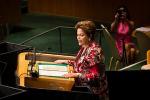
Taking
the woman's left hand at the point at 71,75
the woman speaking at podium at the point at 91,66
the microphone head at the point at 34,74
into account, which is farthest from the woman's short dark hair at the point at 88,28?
the microphone head at the point at 34,74

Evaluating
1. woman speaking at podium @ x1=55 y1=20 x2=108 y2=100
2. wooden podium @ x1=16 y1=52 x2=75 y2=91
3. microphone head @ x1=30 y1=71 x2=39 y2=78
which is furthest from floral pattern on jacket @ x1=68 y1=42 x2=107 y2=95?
microphone head @ x1=30 y1=71 x2=39 y2=78

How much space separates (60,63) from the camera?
4.01 meters

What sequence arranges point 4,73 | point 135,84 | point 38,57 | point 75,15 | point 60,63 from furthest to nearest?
point 75,15 < point 38,57 < point 60,63 < point 4,73 < point 135,84

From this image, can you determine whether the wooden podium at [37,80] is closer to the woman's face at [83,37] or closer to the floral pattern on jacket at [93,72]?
the floral pattern on jacket at [93,72]

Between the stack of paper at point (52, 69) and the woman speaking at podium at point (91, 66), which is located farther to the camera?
the stack of paper at point (52, 69)

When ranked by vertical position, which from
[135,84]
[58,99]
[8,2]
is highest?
[8,2]

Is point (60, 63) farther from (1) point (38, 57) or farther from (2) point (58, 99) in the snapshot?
(2) point (58, 99)

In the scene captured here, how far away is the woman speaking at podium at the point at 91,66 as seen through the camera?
3.62 metres

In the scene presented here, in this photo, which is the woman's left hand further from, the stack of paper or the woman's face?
the woman's face

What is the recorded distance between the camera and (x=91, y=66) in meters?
3.65

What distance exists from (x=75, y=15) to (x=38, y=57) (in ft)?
26.4

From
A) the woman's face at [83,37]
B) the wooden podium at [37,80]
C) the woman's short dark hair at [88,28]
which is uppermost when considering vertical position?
the woman's short dark hair at [88,28]

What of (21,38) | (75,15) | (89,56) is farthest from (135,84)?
(75,15)

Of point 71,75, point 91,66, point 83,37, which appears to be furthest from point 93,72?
point 83,37
